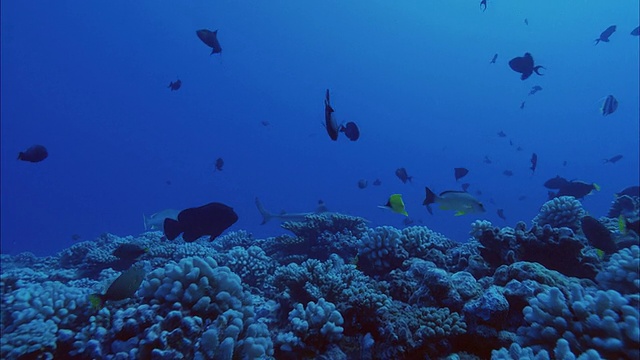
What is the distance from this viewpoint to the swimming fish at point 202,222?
4.24 m

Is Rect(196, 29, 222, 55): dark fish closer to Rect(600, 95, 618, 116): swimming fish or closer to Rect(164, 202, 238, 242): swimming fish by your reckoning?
Rect(164, 202, 238, 242): swimming fish

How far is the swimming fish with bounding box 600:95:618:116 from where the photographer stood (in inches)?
327

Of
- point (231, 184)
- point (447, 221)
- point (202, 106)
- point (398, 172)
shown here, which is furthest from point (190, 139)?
point (398, 172)

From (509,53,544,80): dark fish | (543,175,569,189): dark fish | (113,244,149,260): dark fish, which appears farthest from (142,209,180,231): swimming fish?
(543,175,569,189): dark fish

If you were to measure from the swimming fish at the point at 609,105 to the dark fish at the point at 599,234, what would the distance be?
212 inches

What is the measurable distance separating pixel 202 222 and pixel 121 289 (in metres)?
1.29

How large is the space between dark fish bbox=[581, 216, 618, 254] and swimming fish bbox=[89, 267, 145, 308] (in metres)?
5.63

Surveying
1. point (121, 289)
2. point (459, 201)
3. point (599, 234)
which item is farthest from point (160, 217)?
point (599, 234)

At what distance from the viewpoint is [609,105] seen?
8398 mm

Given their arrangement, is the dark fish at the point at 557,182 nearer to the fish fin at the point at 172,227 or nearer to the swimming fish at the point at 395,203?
the swimming fish at the point at 395,203

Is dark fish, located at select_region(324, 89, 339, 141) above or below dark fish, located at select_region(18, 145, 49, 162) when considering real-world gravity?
below

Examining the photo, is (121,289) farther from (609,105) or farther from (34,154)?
(609,105)

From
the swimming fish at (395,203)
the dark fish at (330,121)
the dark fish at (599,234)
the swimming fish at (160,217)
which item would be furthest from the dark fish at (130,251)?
the dark fish at (599,234)

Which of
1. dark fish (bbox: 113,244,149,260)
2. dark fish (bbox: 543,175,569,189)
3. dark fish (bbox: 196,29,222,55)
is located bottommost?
dark fish (bbox: 113,244,149,260)
